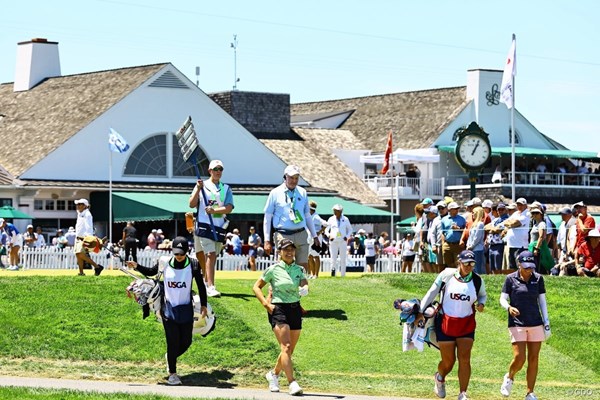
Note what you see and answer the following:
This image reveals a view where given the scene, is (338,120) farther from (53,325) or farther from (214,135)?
(53,325)

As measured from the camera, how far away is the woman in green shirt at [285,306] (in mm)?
16406

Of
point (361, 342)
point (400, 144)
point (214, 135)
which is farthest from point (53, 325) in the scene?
point (400, 144)

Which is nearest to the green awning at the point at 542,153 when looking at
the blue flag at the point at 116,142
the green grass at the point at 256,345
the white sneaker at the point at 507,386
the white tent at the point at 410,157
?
the white tent at the point at 410,157

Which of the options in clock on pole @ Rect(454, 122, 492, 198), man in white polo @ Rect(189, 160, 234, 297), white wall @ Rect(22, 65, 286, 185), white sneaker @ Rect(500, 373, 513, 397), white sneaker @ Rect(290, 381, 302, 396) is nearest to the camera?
white sneaker @ Rect(290, 381, 302, 396)

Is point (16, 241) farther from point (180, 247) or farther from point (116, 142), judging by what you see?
point (180, 247)

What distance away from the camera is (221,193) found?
795 inches

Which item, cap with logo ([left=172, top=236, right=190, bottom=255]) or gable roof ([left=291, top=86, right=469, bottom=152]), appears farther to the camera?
gable roof ([left=291, top=86, right=469, bottom=152])

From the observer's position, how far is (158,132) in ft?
173

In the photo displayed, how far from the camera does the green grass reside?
18016mm

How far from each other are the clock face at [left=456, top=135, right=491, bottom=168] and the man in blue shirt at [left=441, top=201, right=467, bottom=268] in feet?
58.0

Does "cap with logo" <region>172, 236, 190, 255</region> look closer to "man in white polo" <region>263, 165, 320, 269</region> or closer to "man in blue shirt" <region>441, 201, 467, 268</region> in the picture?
"man in white polo" <region>263, 165, 320, 269</region>

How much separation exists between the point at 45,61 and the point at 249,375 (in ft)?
144

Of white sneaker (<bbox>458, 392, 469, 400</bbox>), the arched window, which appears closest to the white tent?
the arched window

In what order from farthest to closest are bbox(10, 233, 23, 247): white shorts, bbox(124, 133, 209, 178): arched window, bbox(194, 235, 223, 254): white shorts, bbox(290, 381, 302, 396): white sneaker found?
bbox(124, 133, 209, 178): arched window
bbox(10, 233, 23, 247): white shorts
bbox(194, 235, 223, 254): white shorts
bbox(290, 381, 302, 396): white sneaker
